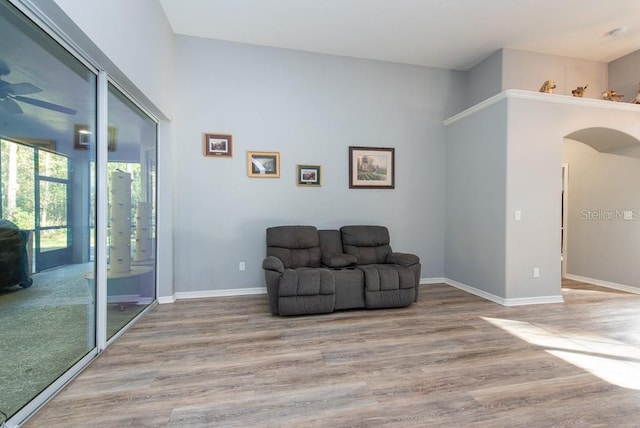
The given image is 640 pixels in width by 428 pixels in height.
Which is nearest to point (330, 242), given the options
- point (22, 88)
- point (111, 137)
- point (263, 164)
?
point (263, 164)

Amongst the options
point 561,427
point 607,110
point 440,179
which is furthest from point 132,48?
point 607,110

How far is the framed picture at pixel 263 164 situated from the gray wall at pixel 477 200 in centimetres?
270

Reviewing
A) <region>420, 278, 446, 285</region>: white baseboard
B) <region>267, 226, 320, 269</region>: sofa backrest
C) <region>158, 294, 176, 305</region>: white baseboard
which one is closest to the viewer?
<region>158, 294, 176, 305</region>: white baseboard

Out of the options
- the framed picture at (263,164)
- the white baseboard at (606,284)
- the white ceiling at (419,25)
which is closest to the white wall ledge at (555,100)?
the white ceiling at (419,25)

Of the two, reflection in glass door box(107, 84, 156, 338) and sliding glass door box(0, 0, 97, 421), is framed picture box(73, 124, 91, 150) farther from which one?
reflection in glass door box(107, 84, 156, 338)

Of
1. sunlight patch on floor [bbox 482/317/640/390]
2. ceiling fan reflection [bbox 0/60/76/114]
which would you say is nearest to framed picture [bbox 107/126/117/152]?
ceiling fan reflection [bbox 0/60/76/114]

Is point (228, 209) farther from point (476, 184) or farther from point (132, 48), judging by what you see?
point (476, 184)

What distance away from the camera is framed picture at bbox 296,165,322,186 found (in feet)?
13.7

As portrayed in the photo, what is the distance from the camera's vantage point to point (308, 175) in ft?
13.8

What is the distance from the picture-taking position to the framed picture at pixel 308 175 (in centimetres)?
418

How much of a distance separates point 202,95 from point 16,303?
10.1 feet

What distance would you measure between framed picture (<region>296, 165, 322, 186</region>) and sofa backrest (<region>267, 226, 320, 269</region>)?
2.31ft

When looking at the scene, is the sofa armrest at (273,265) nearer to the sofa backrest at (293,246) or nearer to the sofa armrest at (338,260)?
the sofa backrest at (293,246)

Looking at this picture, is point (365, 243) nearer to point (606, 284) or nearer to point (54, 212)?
point (54, 212)
